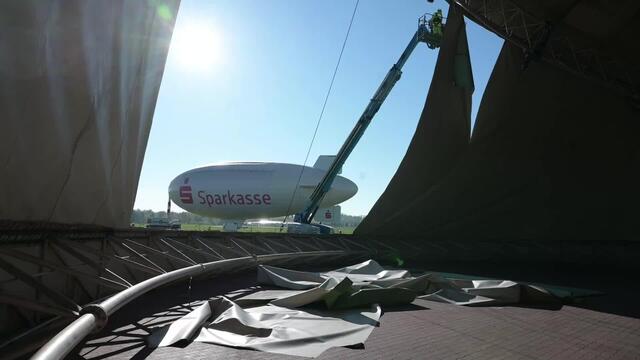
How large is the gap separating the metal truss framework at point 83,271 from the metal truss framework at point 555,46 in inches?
438

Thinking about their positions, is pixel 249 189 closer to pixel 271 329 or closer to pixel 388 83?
pixel 388 83

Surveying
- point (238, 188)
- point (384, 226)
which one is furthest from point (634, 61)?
point (238, 188)

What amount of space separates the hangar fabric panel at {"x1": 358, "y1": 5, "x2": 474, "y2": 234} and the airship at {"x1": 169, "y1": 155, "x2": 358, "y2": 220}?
92.1ft

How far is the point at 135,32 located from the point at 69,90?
6.84 ft

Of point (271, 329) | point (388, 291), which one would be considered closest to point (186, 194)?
point (388, 291)

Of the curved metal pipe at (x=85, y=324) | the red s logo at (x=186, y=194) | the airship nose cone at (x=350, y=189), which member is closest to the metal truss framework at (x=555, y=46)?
the curved metal pipe at (x=85, y=324)

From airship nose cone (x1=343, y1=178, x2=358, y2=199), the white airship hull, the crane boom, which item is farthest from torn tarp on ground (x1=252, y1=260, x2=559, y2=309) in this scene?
airship nose cone (x1=343, y1=178, x2=358, y2=199)

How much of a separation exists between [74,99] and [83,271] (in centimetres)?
349

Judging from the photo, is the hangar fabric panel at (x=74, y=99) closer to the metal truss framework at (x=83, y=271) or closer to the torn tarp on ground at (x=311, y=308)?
the metal truss framework at (x=83, y=271)

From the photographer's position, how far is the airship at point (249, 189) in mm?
50781

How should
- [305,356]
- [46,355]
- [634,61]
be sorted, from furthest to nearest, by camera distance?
[634,61], [305,356], [46,355]

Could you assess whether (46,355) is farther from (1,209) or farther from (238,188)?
(238,188)

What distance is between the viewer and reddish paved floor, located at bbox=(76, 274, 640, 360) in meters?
4.95

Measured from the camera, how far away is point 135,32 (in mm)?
6598
